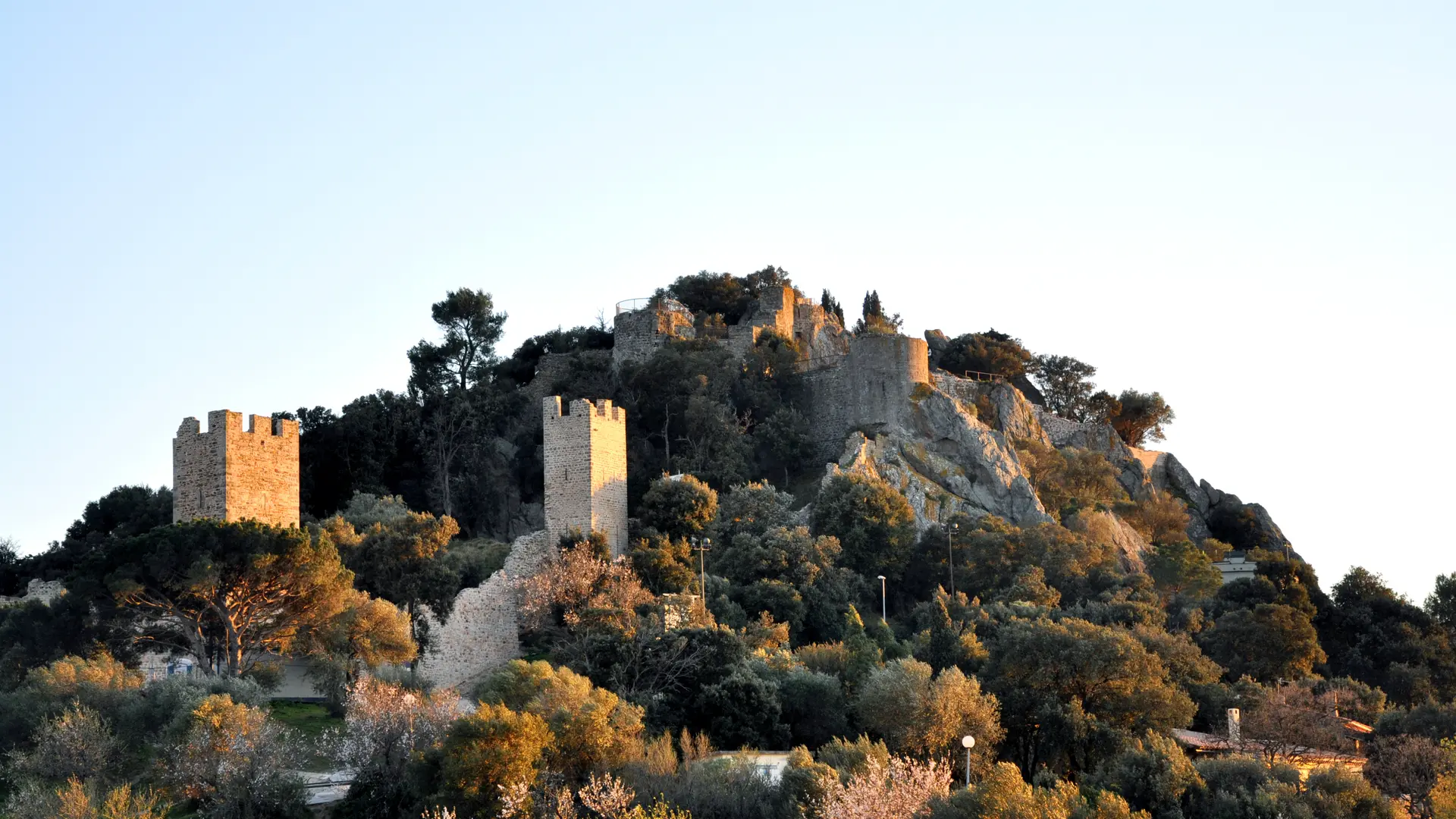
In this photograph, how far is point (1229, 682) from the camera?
39375 millimetres

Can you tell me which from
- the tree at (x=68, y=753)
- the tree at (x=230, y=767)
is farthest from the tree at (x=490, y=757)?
the tree at (x=68, y=753)

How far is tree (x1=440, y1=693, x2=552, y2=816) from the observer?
25.6 metres

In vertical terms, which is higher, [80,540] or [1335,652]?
[80,540]

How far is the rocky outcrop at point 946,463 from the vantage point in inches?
1837

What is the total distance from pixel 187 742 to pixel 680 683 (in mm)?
9765

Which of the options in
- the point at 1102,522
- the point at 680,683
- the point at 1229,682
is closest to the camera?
the point at 680,683

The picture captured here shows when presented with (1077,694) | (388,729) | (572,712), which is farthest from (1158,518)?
(388,729)

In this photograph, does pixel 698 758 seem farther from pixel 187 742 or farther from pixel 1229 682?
pixel 1229 682

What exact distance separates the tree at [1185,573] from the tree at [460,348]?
21080mm

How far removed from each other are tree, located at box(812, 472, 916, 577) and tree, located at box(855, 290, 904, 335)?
41.3ft

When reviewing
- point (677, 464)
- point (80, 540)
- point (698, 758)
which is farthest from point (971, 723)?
point (80, 540)

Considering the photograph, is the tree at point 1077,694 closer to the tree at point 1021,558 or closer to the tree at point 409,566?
the tree at point 1021,558

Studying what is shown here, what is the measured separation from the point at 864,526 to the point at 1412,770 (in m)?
16.7

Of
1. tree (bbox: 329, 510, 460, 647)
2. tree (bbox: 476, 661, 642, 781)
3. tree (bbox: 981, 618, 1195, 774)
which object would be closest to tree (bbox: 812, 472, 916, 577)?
tree (bbox: 981, 618, 1195, 774)
